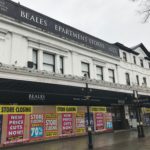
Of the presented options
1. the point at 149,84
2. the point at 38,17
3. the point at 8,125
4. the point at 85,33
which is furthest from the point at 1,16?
the point at 149,84

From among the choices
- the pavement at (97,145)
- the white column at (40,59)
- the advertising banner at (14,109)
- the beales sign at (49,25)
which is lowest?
the pavement at (97,145)

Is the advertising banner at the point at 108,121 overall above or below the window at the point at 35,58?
below

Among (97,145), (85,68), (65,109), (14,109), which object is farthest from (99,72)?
(14,109)

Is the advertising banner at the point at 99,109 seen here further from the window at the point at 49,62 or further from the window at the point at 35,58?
the window at the point at 35,58

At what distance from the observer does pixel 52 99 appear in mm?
14594

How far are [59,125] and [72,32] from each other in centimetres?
810

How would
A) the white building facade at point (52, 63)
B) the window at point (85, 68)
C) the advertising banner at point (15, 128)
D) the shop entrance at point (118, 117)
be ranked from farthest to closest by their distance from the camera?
1. the shop entrance at point (118, 117)
2. the window at point (85, 68)
3. the advertising banner at point (15, 128)
4. the white building facade at point (52, 63)

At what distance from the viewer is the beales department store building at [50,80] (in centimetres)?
1391

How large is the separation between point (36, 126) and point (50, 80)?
11.5 ft

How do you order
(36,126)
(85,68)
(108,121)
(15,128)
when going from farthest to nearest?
(108,121) → (85,68) → (36,126) → (15,128)

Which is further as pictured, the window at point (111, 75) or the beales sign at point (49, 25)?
the window at point (111, 75)

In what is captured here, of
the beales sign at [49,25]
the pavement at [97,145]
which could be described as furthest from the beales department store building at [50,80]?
the pavement at [97,145]

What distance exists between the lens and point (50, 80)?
15477 mm

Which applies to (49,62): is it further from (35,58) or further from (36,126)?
(36,126)
